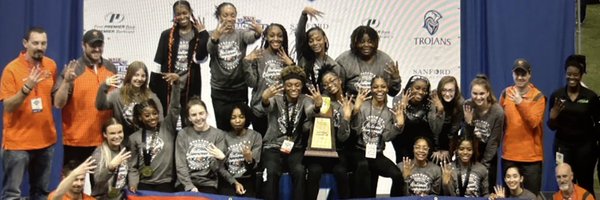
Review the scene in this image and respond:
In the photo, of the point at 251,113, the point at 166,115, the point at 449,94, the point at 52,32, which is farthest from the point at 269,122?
the point at 52,32

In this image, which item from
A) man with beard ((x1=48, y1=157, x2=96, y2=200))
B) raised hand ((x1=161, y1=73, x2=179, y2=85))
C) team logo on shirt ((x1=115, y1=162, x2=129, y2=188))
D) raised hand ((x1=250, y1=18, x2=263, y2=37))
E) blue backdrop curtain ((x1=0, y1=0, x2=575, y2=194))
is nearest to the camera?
man with beard ((x1=48, y1=157, x2=96, y2=200))

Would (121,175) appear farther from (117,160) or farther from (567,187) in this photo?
(567,187)

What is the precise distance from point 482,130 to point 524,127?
1.38 feet

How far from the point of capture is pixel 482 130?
8.50 metres

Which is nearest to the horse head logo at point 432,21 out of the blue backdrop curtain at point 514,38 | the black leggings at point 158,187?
the blue backdrop curtain at point 514,38

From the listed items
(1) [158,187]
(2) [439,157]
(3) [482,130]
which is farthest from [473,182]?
(1) [158,187]

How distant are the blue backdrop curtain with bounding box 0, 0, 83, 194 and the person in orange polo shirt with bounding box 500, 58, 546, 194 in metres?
4.42

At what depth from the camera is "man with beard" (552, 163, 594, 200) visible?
8117mm

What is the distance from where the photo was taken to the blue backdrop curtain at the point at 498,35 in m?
9.72

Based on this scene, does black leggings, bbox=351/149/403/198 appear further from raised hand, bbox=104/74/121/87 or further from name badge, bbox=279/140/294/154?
raised hand, bbox=104/74/121/87

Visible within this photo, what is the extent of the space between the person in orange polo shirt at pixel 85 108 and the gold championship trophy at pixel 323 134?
1872mm

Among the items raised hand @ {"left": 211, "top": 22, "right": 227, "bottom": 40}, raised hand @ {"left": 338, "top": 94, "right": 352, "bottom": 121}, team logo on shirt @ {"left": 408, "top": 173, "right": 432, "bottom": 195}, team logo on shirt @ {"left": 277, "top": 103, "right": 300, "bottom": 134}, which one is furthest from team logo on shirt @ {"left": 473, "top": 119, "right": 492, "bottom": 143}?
raised hand @ {"left": 211, "top": 22, "right": 227, "bottom": 40}

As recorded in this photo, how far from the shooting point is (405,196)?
8.11 metres

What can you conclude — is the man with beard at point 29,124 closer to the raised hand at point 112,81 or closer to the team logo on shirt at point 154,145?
the raised hand at point 112,81
